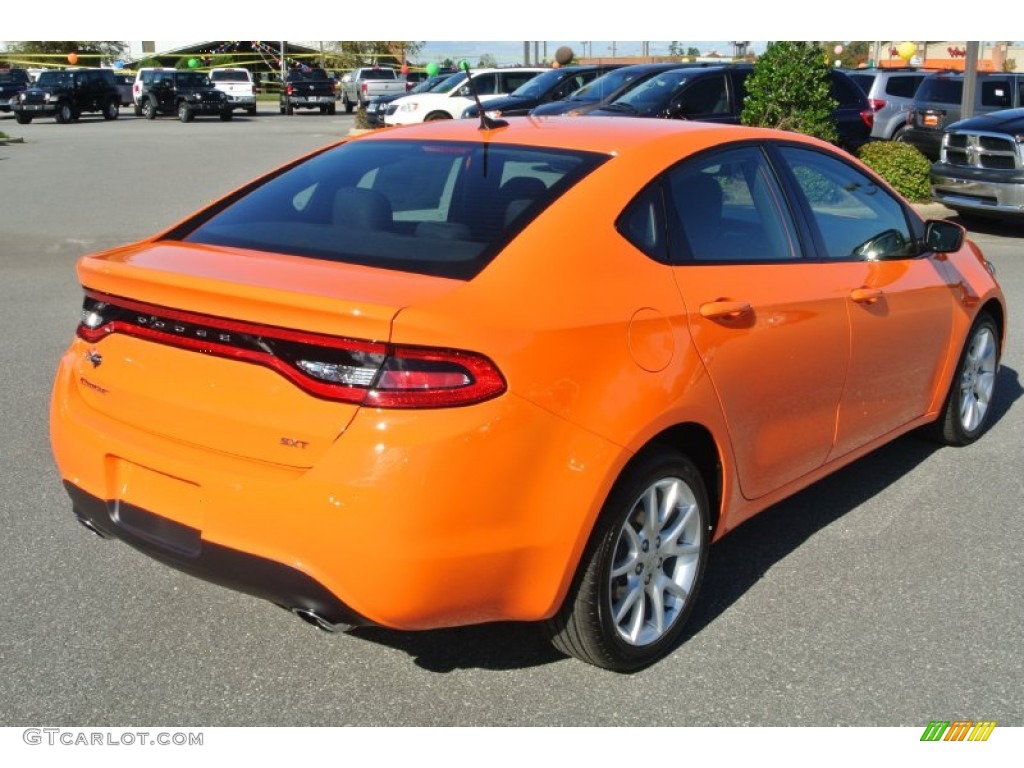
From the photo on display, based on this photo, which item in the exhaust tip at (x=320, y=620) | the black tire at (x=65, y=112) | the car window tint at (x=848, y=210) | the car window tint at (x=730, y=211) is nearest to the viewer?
the exhaust tip at (x=320, y=620)

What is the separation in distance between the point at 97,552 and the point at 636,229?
2406mm

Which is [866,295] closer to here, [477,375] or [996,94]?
[477,375]

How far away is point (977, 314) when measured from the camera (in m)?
5.47

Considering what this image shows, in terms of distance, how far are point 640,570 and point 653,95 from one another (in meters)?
12.1

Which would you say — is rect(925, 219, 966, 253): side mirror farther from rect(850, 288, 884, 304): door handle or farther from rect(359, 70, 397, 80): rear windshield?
rect(359, 70, 397, 80): rear windshield

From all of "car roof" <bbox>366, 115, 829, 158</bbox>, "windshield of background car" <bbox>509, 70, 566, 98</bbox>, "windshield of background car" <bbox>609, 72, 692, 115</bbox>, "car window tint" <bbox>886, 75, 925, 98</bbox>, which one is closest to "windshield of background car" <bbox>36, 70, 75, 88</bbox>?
"windshield of background car" <bbox>509, 70, 566, 98</bbox>

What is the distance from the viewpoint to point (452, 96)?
995 inches

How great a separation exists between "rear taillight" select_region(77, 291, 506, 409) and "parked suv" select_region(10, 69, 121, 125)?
3977 centimetres

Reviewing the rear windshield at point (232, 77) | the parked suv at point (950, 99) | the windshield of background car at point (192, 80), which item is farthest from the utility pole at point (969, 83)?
the rear windshield at point (232, 77)

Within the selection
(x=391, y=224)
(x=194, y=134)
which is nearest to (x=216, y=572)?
(x=391, y=224)

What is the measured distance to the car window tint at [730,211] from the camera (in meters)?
3.71

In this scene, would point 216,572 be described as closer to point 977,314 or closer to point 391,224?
point 391,224
